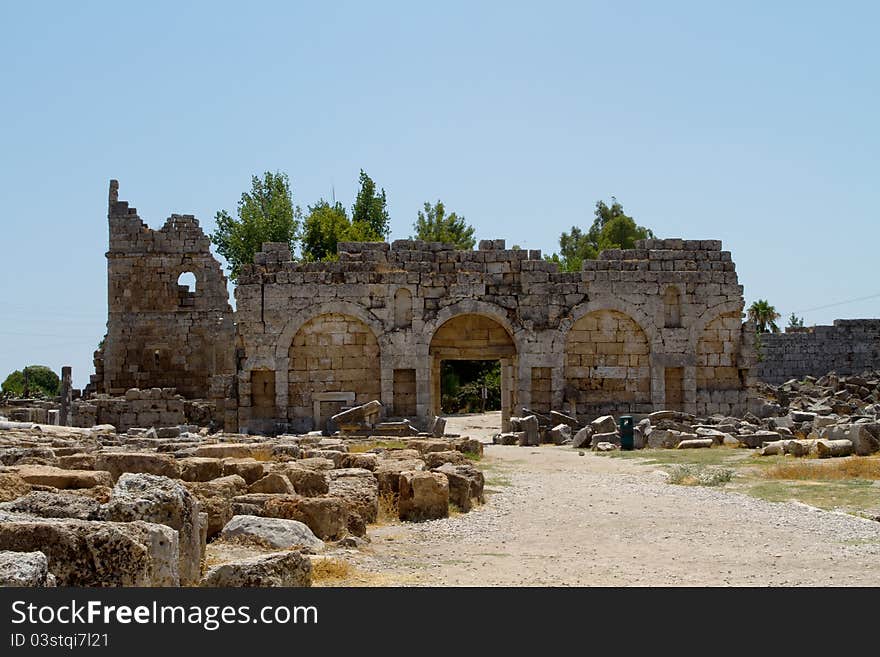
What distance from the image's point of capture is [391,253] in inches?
1049

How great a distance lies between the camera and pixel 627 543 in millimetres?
10219

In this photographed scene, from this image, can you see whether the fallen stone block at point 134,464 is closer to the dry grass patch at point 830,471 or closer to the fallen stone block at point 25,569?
the fallen stone block at point 25,569

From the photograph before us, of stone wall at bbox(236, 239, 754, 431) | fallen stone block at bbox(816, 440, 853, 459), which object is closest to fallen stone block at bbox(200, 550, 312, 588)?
fallen stone block at bbox(816, 440, 853, 459)

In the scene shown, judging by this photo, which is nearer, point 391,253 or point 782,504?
point 782,504

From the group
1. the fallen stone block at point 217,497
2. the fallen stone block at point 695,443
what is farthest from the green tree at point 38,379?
the fallen stone block at point 217,497

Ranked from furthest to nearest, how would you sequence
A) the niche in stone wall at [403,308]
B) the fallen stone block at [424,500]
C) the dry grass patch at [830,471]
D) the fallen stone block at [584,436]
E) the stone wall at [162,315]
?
the stone wall at [162,315]
the niche in stone wall at [403,308]
the fallen stone block at [584,436]
the dry grass patch at [830,471]
the fallen stone block at [424,500]

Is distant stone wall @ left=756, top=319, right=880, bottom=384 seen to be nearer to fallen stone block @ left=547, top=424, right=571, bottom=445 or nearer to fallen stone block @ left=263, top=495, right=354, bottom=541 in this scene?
fallen stone block @ left=547, top=424, right=571, bottom=445

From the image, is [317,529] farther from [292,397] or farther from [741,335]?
[741,335]

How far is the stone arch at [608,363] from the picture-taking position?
26969 millimetres

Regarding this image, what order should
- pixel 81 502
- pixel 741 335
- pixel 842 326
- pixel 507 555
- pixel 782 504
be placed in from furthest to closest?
pixel 842 326
pixel 741 335
pixel 782 504
pixel 507 555
pixel 81 502

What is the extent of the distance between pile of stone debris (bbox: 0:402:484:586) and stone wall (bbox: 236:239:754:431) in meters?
10.1

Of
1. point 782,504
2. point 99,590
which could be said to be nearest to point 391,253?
point 782,504

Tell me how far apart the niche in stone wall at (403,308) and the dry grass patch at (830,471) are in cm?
1140

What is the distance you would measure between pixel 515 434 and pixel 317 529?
16143 millimetres
